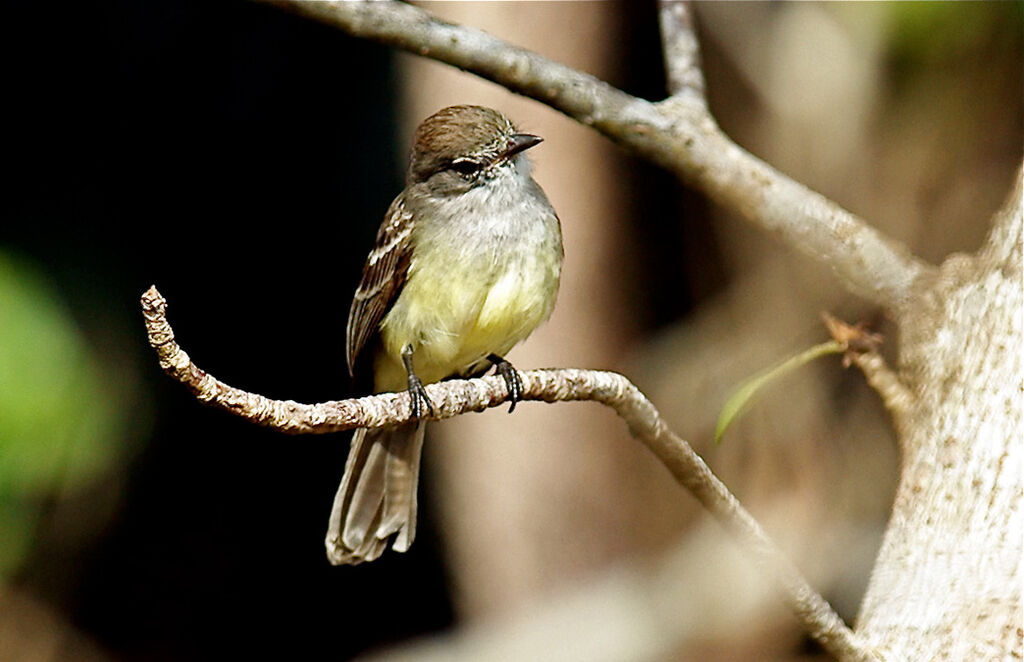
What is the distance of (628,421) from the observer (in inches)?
87.7

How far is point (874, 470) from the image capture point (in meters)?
4.91

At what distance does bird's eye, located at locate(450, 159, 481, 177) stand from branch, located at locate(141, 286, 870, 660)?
Answer: 69 centimetres

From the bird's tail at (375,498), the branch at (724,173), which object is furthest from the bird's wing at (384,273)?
the branch at (724,173)

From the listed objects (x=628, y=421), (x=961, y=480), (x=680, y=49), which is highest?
(x=680, y=49)

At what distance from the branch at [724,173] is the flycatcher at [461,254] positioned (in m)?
0.25

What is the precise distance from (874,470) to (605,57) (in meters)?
2.15

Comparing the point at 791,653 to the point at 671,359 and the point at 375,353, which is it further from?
the point at 375,353

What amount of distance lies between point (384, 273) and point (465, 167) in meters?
0.35

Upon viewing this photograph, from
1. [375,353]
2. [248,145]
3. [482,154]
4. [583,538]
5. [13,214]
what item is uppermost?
[248,145]

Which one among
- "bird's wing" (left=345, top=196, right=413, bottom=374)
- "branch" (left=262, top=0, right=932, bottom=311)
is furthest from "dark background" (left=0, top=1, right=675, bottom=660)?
"branch" (left=262, top=0, right=932, bottom=311)

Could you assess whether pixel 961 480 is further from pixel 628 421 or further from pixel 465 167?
pixel 465 167

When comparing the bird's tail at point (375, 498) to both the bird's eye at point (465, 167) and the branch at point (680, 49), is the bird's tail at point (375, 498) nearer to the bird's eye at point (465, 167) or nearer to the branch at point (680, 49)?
the bird's eye at point (465, 167)

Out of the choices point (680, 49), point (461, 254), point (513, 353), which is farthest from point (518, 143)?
point (513, 353)

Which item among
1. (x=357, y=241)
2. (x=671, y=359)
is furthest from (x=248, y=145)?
(x=671, y=359)
